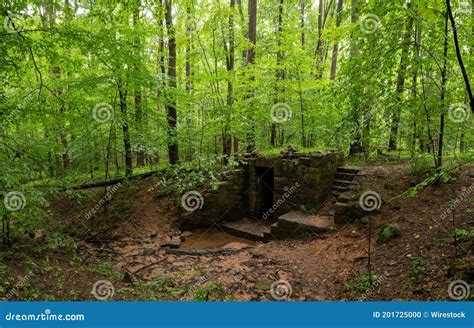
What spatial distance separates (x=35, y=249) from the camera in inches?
221

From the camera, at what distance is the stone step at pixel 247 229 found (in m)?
8.73

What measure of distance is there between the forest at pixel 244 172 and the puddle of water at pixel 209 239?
74mm

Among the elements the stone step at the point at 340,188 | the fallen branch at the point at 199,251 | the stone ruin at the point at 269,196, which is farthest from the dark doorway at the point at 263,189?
the fallen branch at the point at 199,251

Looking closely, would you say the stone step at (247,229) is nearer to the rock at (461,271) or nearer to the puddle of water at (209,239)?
the puddle of water at (209,239)

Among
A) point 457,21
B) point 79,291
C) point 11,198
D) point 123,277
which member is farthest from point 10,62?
point 457,21

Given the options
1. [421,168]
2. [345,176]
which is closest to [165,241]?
[345,176]

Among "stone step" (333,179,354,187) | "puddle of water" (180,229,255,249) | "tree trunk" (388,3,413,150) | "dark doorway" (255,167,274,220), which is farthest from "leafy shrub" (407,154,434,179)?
"puddle of water" (180,229,255,249)

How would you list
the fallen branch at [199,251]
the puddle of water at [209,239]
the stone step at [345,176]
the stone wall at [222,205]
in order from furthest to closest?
1. the stone wall at [222,205]
2. the stone step at [345,176]
3. the puddle of water at [209,239]
4. the fallen branch at [199,251]

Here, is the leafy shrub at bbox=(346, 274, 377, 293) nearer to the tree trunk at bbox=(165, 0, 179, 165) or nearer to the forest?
the forest

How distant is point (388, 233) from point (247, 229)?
433 cm

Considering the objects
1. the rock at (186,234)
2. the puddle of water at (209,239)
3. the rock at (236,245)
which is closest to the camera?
the rock at (236,245)

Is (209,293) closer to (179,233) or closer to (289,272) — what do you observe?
(289,272)

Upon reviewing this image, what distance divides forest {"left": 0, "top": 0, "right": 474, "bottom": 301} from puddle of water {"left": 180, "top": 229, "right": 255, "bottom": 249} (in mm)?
74

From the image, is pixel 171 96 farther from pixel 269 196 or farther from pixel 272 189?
pixel 269 196
